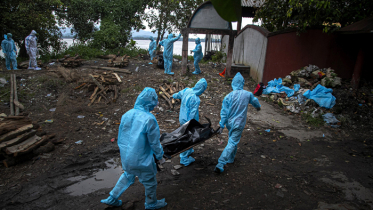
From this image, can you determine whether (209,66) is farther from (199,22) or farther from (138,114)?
(138,114)

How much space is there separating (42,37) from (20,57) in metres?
1.89

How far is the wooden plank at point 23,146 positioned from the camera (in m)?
4.19

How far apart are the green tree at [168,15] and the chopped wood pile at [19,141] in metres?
12.9

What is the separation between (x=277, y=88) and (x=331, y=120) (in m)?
2.48

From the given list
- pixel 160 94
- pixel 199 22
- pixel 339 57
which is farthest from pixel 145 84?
pixel 339 57

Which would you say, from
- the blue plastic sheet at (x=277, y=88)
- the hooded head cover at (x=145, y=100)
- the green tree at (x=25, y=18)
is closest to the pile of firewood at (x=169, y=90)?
the blue plastic sheet at (x=277, y=88)

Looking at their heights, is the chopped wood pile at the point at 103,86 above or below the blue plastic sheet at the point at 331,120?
above

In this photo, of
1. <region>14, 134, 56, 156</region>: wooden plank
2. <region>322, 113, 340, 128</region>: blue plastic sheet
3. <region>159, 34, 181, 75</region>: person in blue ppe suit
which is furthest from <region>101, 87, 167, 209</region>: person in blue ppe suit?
<region>159, 34, 181, 75</region>: person in blue ppe suit

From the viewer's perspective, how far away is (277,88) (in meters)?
8.78

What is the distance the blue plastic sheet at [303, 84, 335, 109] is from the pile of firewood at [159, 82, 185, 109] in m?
4.67

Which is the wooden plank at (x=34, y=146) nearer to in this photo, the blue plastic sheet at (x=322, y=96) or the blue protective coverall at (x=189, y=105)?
the blue protective coverall at (x=189, y=105)

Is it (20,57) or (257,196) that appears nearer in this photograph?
(257,196)

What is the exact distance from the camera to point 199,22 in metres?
9.62

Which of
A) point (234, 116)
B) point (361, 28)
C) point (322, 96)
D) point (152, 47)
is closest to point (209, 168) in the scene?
point (234, 116)
